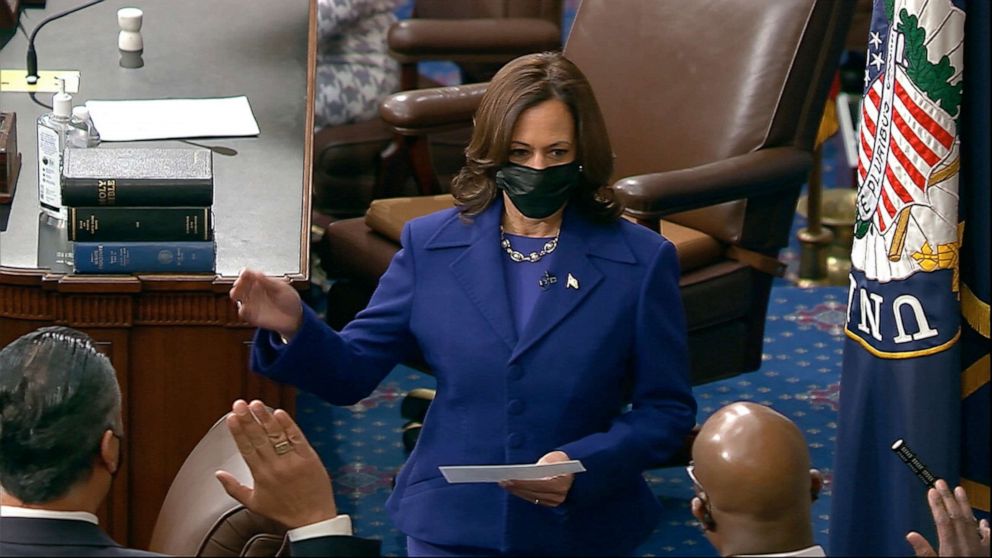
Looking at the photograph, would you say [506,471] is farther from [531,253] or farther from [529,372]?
[531,253]

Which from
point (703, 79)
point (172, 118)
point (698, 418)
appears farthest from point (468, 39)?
point (698, 418)

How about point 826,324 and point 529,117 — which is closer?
point 529,117

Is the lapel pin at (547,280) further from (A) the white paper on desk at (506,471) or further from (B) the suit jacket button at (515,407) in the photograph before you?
(A) the white paper on desk at (506,471)

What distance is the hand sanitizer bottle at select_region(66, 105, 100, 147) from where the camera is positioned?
157 inches

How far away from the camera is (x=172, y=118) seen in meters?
4.38

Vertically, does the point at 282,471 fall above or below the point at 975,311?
below

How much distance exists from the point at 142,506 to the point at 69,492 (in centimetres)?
119

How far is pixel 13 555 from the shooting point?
228cm

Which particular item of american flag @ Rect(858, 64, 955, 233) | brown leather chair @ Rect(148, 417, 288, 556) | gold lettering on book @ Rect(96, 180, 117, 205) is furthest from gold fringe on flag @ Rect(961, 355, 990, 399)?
gold lettering on book @ Rect(96, 180, 117, 205)

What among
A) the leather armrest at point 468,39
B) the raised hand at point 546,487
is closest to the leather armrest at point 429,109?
the leather armrest at point 468,39

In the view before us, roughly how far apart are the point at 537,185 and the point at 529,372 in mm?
305

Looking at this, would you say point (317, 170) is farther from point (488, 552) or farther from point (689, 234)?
point (488, 552)

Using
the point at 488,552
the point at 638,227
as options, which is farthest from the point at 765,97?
the point at 488,552

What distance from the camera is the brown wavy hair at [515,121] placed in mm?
2922
